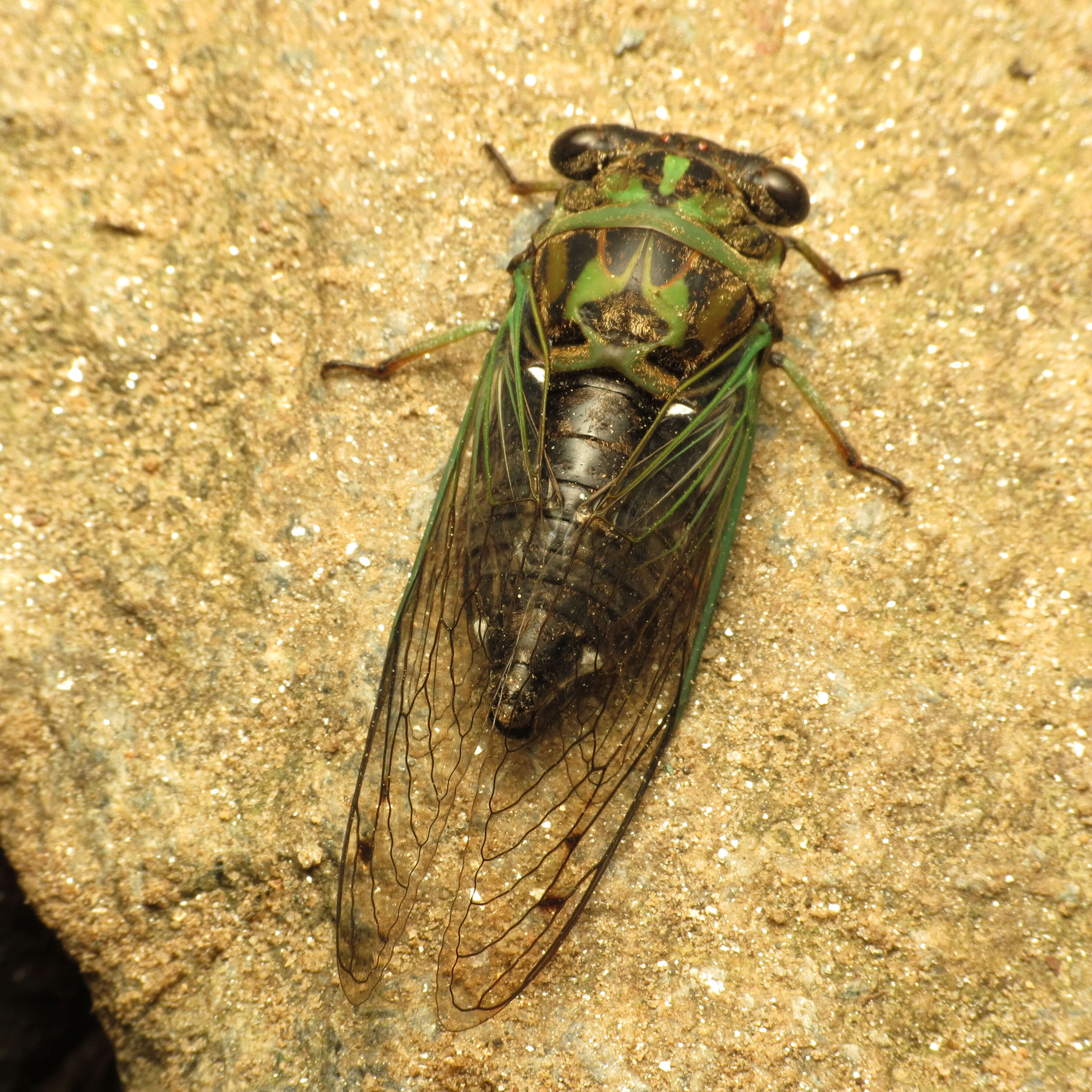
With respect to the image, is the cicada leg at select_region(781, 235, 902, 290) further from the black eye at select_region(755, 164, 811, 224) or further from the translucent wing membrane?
the translucent wing membrane

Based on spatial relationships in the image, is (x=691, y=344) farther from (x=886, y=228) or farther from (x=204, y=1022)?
(x=204, y=1022)

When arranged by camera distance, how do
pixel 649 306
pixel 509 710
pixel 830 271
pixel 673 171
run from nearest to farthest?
pixel 509 710 < pixel 649 306 < pixel 673 171 < pixel 830 271

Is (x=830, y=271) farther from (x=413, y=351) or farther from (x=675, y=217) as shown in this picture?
(x=413, y=351)

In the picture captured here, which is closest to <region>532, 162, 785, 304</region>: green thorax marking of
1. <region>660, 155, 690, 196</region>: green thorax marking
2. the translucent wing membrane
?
<region>660, 155, 690, 196</region>: green thorax marking

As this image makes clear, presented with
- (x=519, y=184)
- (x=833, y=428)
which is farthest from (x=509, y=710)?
(x=519, y=184)

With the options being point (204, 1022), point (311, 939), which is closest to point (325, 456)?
point (311, 939)

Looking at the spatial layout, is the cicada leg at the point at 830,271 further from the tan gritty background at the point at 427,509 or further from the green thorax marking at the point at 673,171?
the green thorax marking at the point at 673,171
